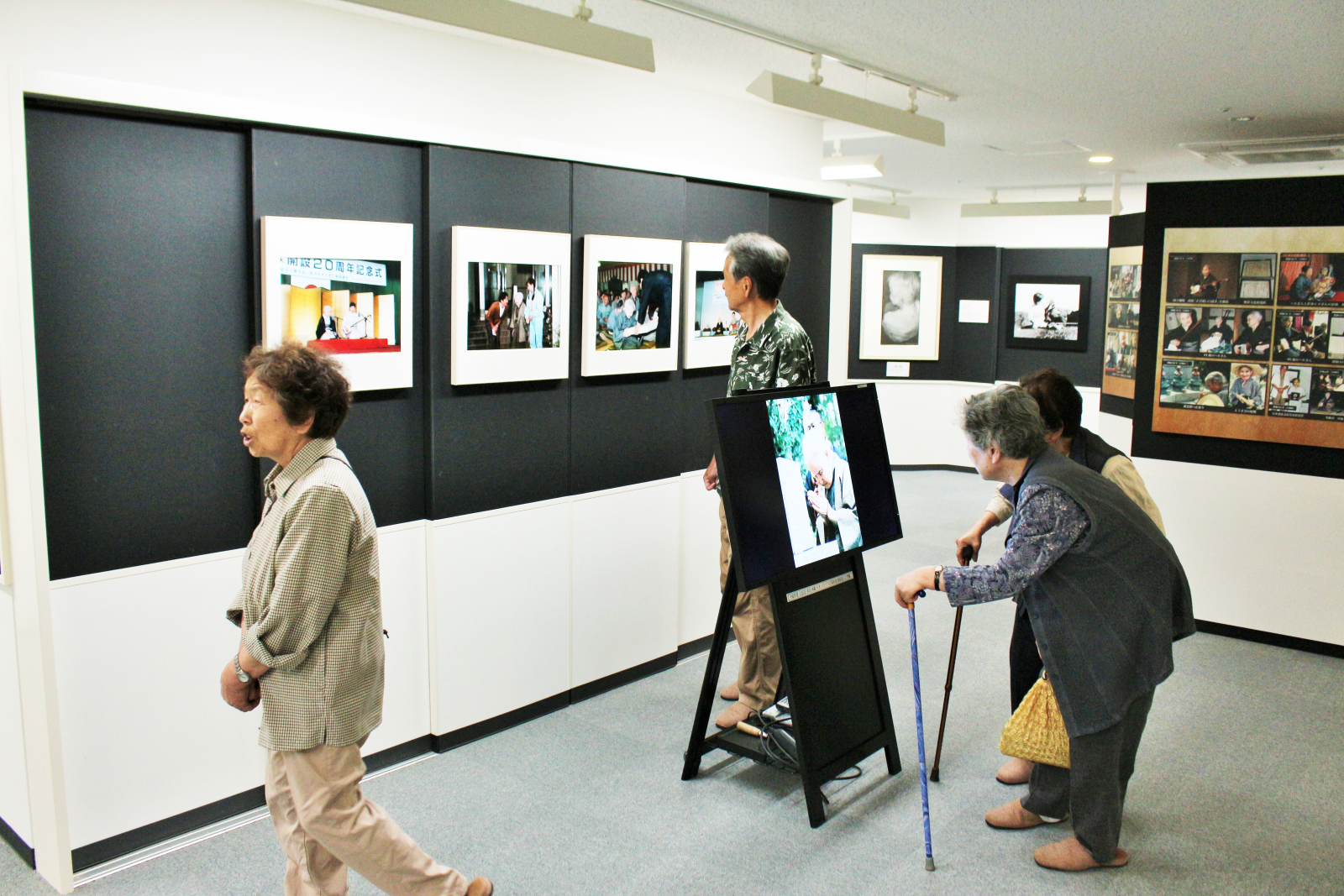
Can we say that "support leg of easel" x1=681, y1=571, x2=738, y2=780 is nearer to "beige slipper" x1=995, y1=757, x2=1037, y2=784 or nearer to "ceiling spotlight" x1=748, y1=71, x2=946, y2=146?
"beige slipper" x1=995, y1=757, x2=1037, y2=784

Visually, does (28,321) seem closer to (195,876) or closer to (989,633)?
(195,876)

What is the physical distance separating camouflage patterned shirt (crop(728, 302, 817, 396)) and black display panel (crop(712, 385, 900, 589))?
273mm

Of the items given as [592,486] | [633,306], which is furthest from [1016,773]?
[633,306]

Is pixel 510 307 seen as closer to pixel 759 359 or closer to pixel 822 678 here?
pixel 759 359

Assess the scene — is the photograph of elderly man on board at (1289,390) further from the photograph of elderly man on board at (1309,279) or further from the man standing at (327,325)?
the man standing at (327,325)

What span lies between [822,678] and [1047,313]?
8.27m

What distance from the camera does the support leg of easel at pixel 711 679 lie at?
3.54 metres

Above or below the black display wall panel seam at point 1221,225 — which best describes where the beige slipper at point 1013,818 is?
below

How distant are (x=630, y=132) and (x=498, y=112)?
34.6 inches

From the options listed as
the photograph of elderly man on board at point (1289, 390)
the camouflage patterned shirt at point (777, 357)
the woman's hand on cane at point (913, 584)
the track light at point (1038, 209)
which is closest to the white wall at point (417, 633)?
the camouflage patterned shirt at point (777, 357)

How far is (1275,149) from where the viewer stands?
695 cm

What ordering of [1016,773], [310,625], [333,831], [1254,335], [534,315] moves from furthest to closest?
[1254,335] → [534,315] → [1016,773] → [333,831] → [310,625]

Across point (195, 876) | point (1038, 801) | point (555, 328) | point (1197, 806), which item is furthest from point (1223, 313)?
point (195, 876)

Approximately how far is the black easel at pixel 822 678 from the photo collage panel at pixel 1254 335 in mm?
3271
